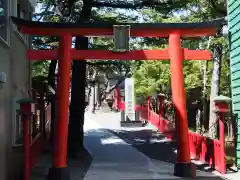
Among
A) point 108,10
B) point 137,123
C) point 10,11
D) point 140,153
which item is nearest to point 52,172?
point 10,11

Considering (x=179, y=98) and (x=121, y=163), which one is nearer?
(x=179, y=98)

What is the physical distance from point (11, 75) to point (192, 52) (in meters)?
5.42

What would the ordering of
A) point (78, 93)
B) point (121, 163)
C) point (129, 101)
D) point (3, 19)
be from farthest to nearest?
1. point (129, 101)
2. point (78, 93)
3. point (121, 163)
4. point (3, 19)

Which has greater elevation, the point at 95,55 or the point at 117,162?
the point at 95,55

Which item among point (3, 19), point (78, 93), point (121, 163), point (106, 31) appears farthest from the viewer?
point (78, 93)

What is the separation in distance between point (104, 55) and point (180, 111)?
2.79 meters

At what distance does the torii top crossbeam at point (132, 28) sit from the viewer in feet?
40.3

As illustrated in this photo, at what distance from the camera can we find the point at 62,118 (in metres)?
12.0

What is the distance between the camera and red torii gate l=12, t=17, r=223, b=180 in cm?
1196

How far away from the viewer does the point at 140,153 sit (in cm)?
1831

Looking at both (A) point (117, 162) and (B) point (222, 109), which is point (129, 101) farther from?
(B) point (222, 109)

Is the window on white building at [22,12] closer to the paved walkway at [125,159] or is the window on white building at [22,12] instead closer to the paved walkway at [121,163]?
the paved walkway at [125,159]

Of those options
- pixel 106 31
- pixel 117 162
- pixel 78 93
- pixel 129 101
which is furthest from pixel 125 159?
pixel 129 101

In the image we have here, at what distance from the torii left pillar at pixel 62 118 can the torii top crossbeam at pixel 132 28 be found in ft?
1.04
